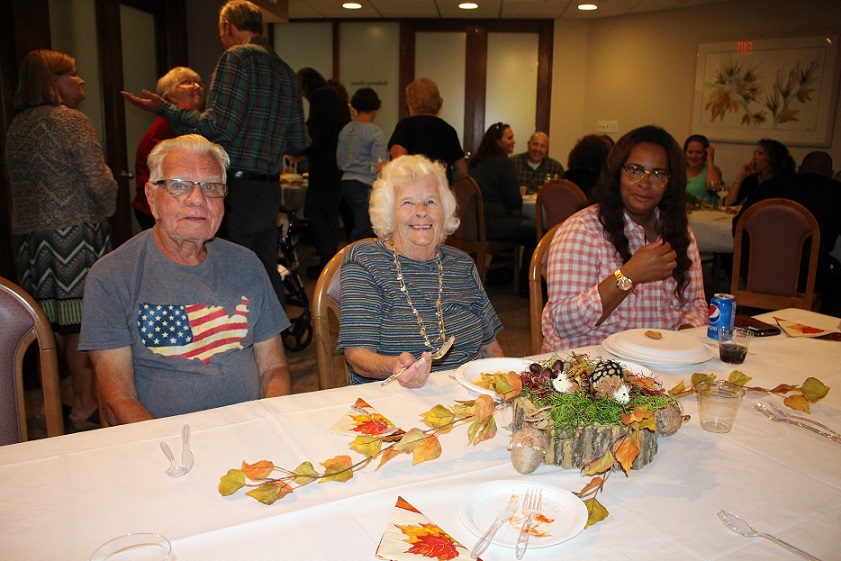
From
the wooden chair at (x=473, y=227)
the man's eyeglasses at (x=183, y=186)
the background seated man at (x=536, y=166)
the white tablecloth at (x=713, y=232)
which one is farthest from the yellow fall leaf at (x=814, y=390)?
the background seated man at (x=536, y=166)

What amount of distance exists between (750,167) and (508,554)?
236 inches

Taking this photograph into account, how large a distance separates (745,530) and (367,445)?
0.62 metres

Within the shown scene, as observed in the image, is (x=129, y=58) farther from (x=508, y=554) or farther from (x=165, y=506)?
(x=508, y=554)

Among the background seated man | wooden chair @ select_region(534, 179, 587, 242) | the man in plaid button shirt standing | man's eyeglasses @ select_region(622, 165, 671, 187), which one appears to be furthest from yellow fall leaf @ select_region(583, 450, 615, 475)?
the background seated man

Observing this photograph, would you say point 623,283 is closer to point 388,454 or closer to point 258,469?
point 388,454

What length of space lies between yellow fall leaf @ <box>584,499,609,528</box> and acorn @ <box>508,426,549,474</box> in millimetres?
141

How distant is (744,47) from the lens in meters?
7.06

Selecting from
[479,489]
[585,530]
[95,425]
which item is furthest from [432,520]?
[95,425]

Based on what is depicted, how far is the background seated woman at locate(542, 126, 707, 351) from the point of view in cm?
213

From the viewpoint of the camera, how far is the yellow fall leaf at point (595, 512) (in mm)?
984

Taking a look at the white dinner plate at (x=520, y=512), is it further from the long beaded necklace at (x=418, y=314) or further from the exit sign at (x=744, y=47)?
the exit sign at (x=744, y=47)

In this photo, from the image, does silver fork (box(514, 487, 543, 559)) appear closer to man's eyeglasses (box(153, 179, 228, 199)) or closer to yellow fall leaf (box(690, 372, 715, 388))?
yellow fall leaf (box(690, 372, 715, 388))

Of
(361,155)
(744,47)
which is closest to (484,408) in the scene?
(361,155)

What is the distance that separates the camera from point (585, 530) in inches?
39.1
